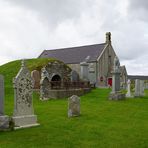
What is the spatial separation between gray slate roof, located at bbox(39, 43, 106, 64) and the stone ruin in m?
22.3

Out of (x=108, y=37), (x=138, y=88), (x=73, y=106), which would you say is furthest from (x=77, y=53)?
(x=73, y=106)

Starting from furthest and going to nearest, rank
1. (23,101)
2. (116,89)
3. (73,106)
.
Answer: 1. (116,89)
2. (73,106)
3. (23,101)

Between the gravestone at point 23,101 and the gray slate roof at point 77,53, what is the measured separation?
41.7 meters

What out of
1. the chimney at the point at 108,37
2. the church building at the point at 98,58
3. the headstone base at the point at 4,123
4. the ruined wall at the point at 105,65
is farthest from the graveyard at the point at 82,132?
the chimney at the point at 108,37

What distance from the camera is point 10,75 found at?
34.7 m

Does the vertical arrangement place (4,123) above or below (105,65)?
below

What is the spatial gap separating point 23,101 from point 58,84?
14.8m

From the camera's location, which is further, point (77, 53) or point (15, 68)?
point (77, 53)

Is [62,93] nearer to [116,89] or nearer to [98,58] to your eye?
[116,89]

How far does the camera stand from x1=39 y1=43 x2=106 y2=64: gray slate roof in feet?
179

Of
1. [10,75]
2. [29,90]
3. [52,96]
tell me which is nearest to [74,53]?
[10,75]

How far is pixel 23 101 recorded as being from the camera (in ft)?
36.2

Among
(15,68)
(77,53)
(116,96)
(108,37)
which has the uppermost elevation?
(108,37)

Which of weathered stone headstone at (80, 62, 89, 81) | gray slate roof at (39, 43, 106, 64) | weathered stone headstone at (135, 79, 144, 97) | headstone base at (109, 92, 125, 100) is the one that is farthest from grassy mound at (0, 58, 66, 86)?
gray slate roof at (39, 43, 106, 64)
